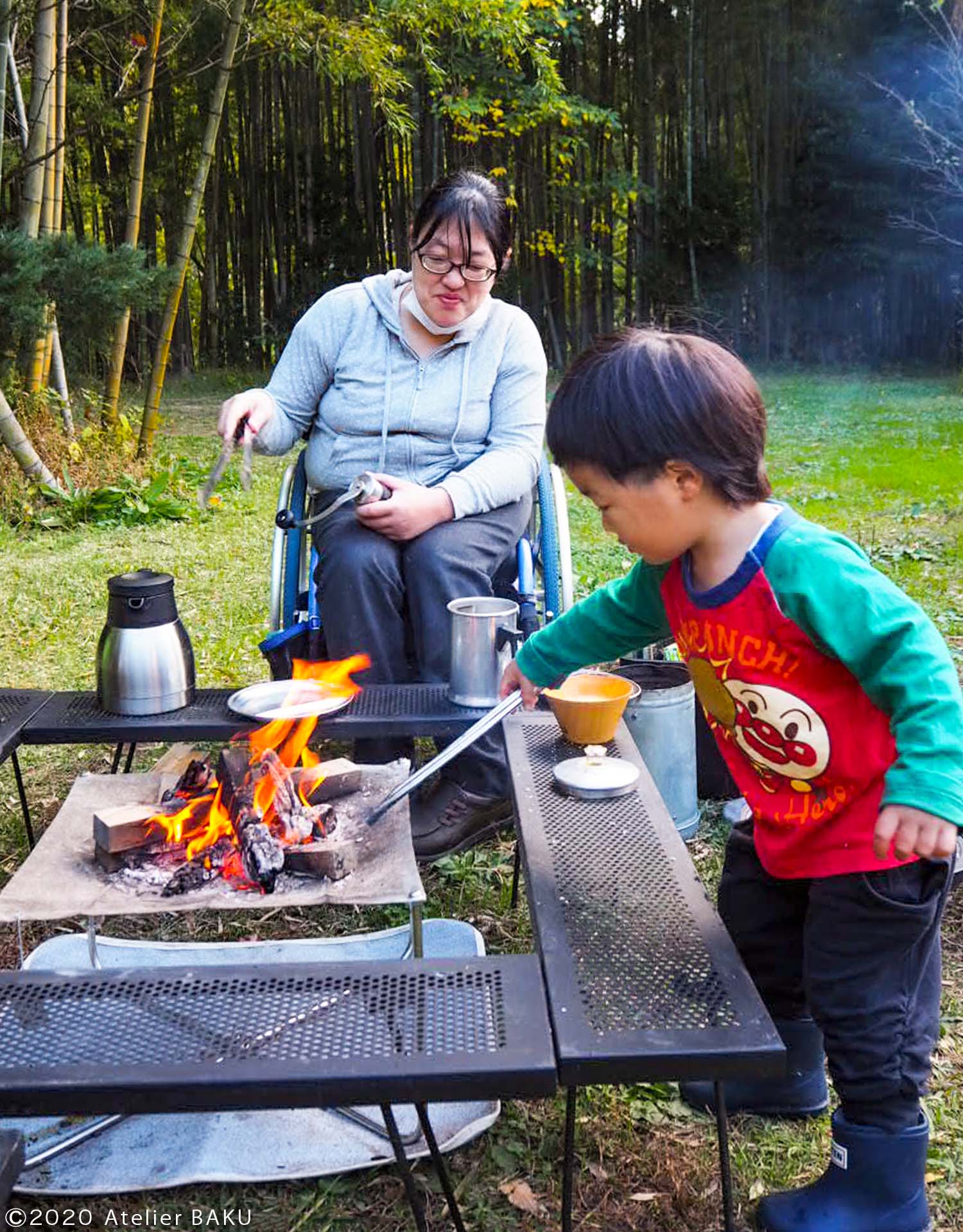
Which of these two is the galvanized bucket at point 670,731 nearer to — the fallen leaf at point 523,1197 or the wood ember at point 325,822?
the wood ember at point 325,822

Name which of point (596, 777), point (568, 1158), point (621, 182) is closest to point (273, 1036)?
point (568, 1158)

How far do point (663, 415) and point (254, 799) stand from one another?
3.02ft

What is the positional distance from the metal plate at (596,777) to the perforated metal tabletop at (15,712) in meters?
0.99

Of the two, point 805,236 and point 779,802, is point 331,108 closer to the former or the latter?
point 805,236

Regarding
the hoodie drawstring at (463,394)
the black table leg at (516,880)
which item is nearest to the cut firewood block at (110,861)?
the black table leg at (516,880)

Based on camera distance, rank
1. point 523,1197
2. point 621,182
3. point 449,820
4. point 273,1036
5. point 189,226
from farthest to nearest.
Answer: point 621,182 → point 189,226 → point 449,820 → point 523,1197 → point 273,1036

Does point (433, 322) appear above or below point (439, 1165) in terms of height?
above

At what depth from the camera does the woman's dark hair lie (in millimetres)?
2557

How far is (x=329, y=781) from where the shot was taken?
198 cm

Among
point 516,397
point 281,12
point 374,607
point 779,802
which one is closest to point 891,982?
point 779,802

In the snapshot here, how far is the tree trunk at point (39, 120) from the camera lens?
588cm

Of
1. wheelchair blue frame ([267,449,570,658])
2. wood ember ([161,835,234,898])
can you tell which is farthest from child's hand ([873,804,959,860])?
wheelchair blue frame ([267,449,570,658])

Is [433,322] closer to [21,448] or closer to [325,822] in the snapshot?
[325,822]

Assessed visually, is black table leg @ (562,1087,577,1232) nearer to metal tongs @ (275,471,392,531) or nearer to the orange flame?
the orange flame
